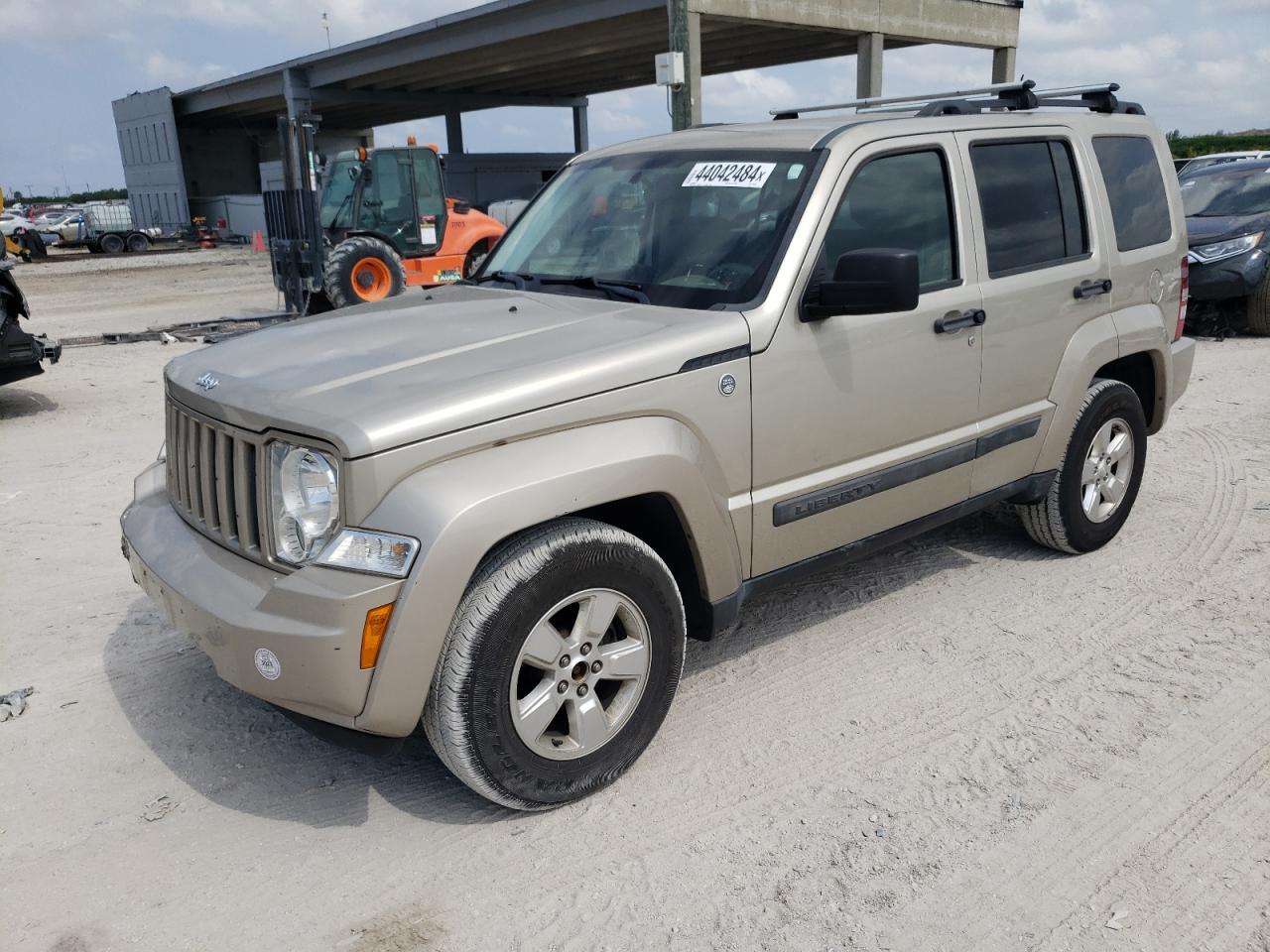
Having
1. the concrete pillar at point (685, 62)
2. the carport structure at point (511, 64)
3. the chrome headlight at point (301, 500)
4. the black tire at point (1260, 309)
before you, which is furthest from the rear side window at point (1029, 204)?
the carport structure at point (511, 64)

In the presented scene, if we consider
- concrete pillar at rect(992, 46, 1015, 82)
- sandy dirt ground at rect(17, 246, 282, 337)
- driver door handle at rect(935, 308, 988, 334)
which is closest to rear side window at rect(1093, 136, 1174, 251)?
driver door handle at rect(935, 308, 988, 334)

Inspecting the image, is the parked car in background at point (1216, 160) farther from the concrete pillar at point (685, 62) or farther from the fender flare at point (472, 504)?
the fender flare at point (472, 504)

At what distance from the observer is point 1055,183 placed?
4438 millimetres

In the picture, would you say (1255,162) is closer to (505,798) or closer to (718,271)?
(718,271)

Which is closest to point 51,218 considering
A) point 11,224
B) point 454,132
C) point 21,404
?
point 11,224

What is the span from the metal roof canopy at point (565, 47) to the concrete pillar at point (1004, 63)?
1.71 ft

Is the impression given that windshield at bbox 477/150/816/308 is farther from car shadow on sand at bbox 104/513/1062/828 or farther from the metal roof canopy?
the metal roof canopy

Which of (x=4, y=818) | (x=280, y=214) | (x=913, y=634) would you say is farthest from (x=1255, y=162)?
(x=4, y=818)

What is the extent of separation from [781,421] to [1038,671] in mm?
1465

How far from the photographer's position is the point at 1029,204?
14.1ft

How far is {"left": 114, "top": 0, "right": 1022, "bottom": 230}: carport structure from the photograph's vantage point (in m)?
20.7

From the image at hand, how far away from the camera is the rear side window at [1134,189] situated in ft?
15.5

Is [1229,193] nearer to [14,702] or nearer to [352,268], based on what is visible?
[352,268]

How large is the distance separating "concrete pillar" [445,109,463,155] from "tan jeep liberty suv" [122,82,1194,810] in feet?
112
